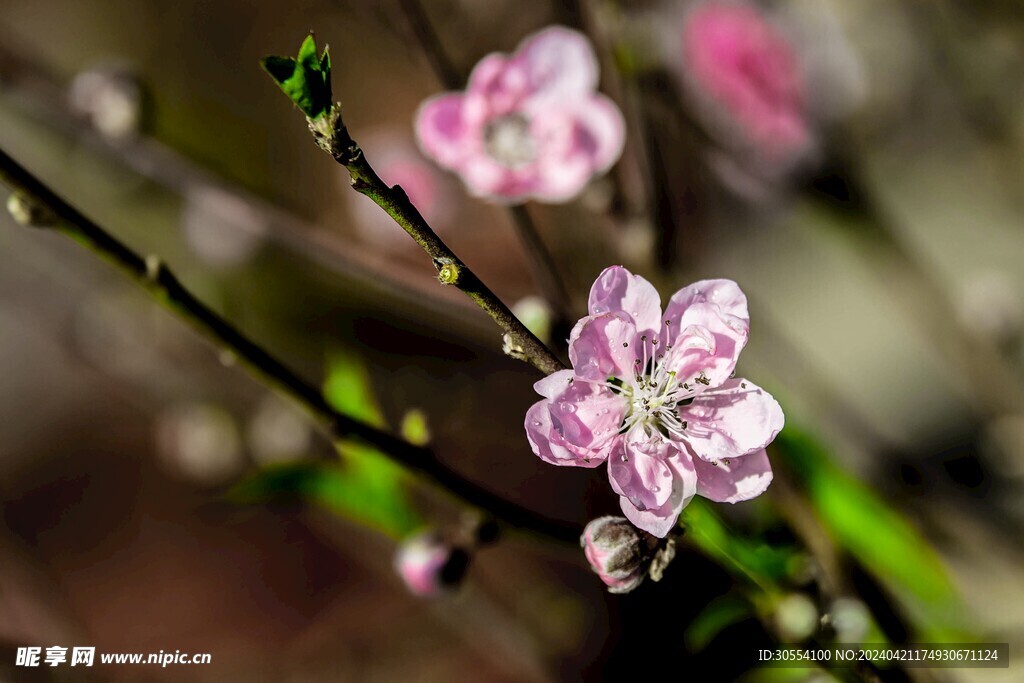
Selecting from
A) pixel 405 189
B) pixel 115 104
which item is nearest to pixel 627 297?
pixel 115 104

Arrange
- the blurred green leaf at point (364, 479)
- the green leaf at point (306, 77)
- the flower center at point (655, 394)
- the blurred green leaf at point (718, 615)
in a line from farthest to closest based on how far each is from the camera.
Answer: the blurred green leaf at point (364, 479)
the blurred green leaf at point (718, 615)
the flower center at point (655, 394)
the green leaf at point (306, 77)

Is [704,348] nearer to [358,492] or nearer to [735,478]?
[735,478]

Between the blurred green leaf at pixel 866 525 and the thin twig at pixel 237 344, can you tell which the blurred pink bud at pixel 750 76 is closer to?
the blurred green leaf at pixel 866 525

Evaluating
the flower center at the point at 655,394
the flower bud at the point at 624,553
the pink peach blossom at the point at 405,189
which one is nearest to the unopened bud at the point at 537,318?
the flower center at the point at 655,394

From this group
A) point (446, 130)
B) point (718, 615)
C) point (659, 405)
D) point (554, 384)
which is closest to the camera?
point (554, 384)

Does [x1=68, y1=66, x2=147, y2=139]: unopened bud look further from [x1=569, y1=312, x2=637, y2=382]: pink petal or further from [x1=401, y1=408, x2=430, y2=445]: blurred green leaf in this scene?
[x1=569, y1=312, x2=637, y2=382]: pink petal

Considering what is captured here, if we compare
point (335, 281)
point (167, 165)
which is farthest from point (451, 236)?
point (167, 165)
